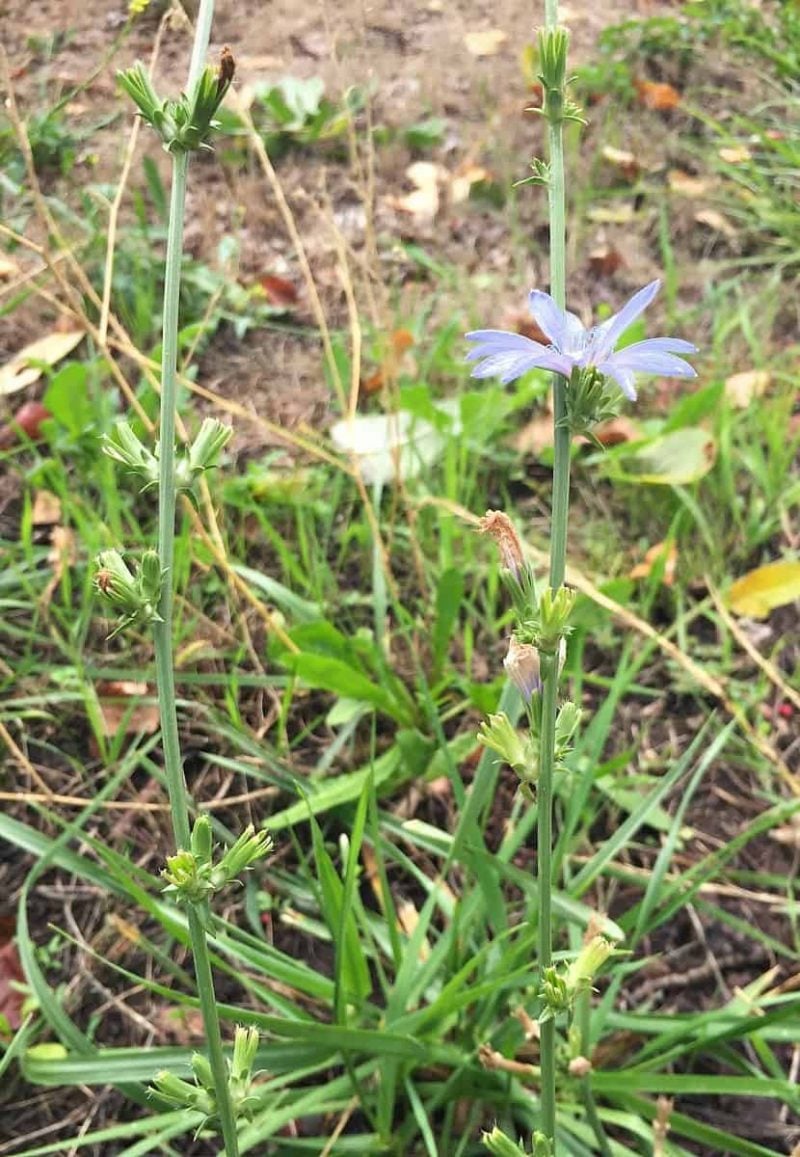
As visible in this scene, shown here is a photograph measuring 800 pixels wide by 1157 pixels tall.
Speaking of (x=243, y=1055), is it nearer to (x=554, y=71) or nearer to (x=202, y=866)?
(x=202, y=866)

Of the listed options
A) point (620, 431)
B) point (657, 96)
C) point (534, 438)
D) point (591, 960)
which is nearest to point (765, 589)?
point (620, 431)

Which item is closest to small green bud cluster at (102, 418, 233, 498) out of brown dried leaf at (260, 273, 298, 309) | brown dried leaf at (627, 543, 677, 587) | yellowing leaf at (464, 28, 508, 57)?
brown dried leaf at (627, 543, 677, 587)

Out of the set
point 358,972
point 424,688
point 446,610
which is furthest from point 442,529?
point 358,972

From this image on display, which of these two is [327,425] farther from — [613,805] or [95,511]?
[613,805]

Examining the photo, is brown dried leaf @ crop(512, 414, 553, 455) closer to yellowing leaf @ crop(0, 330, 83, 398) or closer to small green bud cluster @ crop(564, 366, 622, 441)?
yellowing leaf @ crop(0, 330, 83, 398)

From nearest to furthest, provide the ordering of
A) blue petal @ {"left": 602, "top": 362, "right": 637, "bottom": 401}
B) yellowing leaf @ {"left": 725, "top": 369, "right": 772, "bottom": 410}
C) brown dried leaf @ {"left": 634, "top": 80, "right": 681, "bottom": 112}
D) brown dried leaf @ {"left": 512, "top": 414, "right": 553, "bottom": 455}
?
1. blue petal @ {"left": 602, "top": 362, "right": 637, "bottom": 401}
2. brown dried leaf @ {"left": 512, "top": 414, "right": 553, "bottom": 455}
3. yellowing leaf @ {"left": 725, "top": 369, "right": 772, "bottom": 410}
4. brown dried leaf @ {"left": 634, "top": 80, "right": 681, "bottom": 112}

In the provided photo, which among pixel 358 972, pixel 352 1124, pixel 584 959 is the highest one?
pixel 584 959

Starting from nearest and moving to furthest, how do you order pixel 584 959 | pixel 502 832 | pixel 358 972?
pixel 584 959 → pixel 358 972 → pixel 502 832

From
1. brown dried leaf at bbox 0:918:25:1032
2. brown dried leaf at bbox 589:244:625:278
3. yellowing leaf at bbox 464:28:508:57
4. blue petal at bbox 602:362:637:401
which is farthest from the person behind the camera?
yellowing leaf at bbox 464:28:508:57
